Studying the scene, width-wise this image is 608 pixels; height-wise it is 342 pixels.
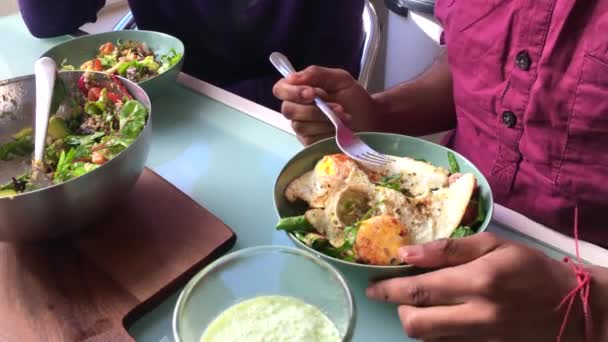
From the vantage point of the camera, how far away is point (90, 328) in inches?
21.6

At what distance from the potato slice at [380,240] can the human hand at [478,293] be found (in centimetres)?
3

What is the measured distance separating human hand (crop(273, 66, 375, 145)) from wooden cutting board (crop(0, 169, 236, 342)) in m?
0.22

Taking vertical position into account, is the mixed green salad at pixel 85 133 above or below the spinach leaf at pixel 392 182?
above

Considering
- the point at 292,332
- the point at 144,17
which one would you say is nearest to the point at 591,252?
the point at 292,332

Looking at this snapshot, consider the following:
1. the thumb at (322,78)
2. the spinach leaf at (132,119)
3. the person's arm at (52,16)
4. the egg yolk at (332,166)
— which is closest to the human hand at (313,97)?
the thumb at (322,78)

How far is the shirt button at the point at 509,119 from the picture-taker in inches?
31.4

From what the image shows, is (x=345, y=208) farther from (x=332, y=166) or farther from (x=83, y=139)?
(x=83, y=139)

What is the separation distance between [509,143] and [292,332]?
510 mm

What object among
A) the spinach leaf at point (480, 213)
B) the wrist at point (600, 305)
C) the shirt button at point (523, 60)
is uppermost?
the shirt button at point (523, 60)

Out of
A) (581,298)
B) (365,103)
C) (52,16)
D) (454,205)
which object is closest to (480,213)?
(454,205)

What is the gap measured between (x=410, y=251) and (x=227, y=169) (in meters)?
0.38

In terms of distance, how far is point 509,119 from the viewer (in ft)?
2.63

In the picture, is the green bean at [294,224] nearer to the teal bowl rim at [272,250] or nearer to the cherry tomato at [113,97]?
the teal bowl rim at [272,250]

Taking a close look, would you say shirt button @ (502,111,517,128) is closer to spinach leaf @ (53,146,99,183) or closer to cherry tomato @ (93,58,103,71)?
spinach leaf @ (53,146,99,183)
